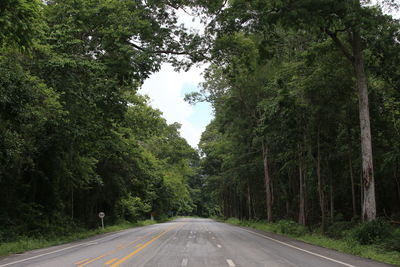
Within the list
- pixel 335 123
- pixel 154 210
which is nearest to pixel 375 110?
pixel 335 123

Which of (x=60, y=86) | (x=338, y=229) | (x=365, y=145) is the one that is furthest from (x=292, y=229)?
(x=60, y=86)

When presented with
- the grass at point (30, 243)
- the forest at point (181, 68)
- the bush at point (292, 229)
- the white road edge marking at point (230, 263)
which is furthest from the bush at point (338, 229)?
the grass at point (30, 243)

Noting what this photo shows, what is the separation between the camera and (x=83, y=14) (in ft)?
60.4

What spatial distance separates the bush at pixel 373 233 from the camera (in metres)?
15.5

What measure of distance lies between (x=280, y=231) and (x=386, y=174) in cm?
816

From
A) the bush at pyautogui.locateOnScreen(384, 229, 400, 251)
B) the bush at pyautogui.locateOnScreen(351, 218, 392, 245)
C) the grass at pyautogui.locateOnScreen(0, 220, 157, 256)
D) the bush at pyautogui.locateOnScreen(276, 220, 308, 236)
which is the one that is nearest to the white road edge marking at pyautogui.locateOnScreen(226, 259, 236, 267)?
the bush at pyautogui.locateOnScreen(384, 229, 400, 251)

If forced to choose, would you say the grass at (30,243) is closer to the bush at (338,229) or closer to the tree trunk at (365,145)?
the bush at (338,229)

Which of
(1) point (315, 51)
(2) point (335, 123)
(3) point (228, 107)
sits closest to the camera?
(1) point (315, 51)

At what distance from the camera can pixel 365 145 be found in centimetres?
1758

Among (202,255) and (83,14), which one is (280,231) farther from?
(83,14)

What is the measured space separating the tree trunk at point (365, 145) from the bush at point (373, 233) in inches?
34.3

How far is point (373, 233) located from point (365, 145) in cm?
401

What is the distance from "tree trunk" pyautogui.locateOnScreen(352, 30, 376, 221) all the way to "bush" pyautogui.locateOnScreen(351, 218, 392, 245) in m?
0.87

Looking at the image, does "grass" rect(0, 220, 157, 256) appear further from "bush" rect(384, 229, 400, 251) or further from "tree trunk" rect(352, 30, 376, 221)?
"tree trunk" rect(352, 30, 376, 221)
